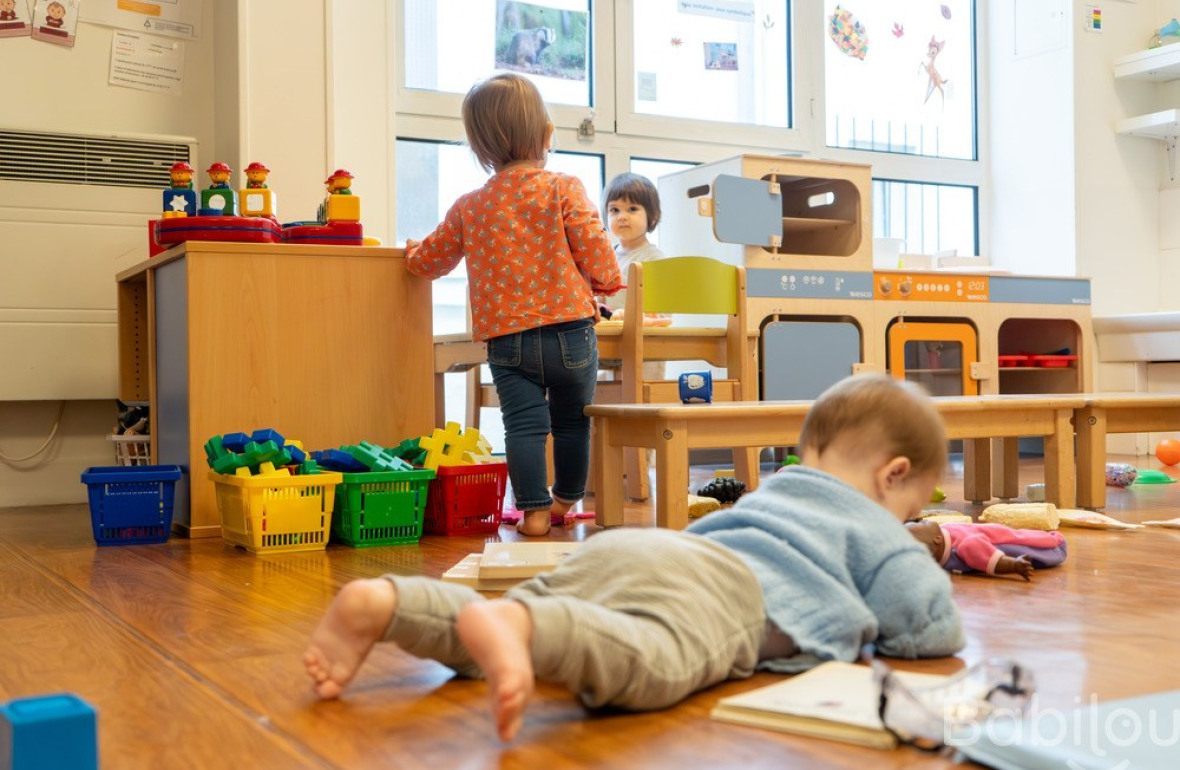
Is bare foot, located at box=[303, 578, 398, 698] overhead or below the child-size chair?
below

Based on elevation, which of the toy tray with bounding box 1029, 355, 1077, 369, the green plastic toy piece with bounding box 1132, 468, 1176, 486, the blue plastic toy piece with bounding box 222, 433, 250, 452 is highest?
the toy tray with bounding box 1029, 355, 1077, 369

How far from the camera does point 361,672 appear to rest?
130 cm

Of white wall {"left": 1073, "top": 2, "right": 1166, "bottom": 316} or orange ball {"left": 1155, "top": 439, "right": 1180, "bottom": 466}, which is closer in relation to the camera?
orange ball {"left": 1155, "top": 439, "right": 1180, "bottom": 466}

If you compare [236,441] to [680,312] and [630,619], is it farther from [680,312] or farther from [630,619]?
[630,619]

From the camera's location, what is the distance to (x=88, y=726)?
2.94 feet

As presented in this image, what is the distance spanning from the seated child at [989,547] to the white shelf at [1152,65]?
410cm

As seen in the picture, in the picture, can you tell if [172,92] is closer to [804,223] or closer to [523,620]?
[804,223]

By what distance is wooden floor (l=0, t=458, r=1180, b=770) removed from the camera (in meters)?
1.01

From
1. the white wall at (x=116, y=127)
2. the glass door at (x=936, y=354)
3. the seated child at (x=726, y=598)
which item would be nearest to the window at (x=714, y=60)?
the glass door at (x=936, y=354)

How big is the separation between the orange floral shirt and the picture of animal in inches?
81.2

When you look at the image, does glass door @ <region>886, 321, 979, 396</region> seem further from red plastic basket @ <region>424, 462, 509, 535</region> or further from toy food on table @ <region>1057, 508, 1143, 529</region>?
red plastic basket @ <region>424, 462, 509, 535</region>

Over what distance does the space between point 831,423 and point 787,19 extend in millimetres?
4239

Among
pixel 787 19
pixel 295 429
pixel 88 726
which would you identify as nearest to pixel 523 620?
pixel 88 726

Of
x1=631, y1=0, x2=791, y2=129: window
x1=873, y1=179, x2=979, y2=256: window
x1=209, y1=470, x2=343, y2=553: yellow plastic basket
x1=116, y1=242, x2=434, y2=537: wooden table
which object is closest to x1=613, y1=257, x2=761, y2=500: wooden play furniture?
x1=116, y1=242, x2=434, y2=537: wooden table
